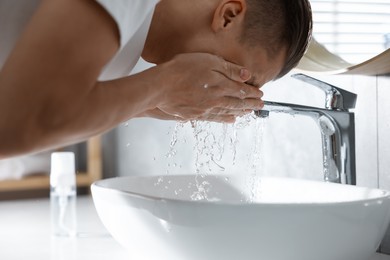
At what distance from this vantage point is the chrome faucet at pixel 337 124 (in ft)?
4.40

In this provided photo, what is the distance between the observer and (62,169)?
176 centimetres

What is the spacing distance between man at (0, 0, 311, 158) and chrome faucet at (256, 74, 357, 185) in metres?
0.12

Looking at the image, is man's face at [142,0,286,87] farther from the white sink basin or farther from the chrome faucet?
the white sink basin

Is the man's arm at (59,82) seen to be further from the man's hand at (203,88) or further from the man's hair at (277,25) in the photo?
the man's hair at (277,25)

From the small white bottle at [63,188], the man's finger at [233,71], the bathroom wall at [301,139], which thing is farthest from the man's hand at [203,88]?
the small white bottle at [63,188]

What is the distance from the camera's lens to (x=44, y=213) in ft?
7.01

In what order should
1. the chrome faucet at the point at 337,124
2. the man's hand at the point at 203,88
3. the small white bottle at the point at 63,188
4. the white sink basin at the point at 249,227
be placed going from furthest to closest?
the small white bottle at the point at 63,188 → the chrome faucet at the point at 337,124 → the man's hand at the point at 203,88 → the white sink basin at the point at 249,227

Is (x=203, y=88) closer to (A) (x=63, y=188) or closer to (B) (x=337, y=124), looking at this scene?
(B) (x=337, y=124)

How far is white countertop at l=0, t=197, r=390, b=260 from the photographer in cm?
139

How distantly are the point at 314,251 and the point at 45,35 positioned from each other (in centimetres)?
49

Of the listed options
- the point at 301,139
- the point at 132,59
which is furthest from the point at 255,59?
the point at 301,139

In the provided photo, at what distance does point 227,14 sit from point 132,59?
0.19m

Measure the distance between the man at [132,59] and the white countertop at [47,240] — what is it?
0.31 meters

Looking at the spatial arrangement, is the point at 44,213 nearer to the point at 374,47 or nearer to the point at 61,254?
the point at 61,254
